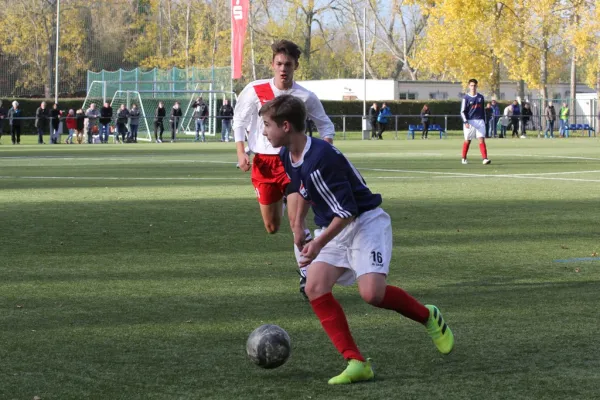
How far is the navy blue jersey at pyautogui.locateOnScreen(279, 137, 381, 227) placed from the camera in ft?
18.0

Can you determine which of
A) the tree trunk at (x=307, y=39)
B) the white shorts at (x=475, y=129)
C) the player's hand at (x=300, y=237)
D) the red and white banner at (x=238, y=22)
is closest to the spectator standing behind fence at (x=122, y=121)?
the red and white banner at (x=238, y=22)

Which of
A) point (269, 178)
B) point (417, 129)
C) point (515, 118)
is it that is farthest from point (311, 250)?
point (515, 118)

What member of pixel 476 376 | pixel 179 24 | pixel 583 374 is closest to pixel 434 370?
pixel 476 376

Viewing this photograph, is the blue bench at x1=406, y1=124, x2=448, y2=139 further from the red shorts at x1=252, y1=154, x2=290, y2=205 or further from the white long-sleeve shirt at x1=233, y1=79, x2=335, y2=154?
the red shorts at x1=252, y1=154, x2=290, y2=205

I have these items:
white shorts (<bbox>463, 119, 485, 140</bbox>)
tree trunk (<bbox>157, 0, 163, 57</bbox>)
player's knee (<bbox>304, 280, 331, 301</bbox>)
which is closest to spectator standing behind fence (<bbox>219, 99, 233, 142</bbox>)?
white shorts (<bbox>463, 119, 485, 140</bbox>)

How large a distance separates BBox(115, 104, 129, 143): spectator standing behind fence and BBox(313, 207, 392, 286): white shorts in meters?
37.6

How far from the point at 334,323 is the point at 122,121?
38.7 metres

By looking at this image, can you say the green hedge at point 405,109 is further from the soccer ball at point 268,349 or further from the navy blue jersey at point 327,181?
the soccer ball at point 268,349

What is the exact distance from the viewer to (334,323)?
218 inches

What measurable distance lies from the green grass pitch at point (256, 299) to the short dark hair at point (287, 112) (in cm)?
131

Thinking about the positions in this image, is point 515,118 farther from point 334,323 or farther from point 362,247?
point 334,323

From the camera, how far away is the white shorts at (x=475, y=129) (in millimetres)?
24500

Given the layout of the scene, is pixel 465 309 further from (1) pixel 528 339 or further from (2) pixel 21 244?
(2) pixel 21 244

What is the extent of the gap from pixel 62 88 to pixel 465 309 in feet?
251
